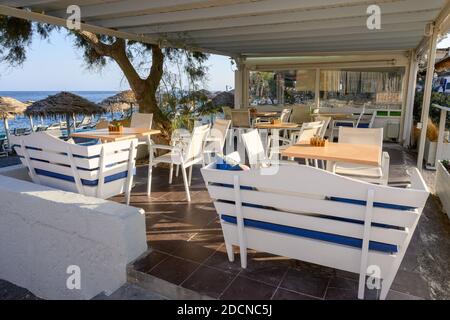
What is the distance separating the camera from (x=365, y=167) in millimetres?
3662

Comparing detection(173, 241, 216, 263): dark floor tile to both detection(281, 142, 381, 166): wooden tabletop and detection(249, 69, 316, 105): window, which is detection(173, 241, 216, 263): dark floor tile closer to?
detection(281, 142, 381, 166): wooden tabletop

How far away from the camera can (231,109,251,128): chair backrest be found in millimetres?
7395

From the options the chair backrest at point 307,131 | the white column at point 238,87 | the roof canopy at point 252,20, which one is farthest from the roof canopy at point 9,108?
the chair backrest at point 307,131

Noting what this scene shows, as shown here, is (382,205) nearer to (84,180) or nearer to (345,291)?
(345,291)

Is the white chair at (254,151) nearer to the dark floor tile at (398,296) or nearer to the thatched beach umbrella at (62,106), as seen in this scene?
the dark floor tile at (398,296)

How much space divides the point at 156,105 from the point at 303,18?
10.3 ft

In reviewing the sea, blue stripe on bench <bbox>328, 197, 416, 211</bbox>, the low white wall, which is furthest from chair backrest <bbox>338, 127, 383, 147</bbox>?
the sea

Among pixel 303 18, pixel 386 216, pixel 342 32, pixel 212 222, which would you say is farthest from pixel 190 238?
pixel 342 32

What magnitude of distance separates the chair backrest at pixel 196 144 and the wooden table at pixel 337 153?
1187mm

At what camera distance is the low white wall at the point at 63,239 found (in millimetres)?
2289

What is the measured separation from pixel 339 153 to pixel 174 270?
1.81 m

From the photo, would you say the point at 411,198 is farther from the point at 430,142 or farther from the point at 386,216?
the point at 430,142
